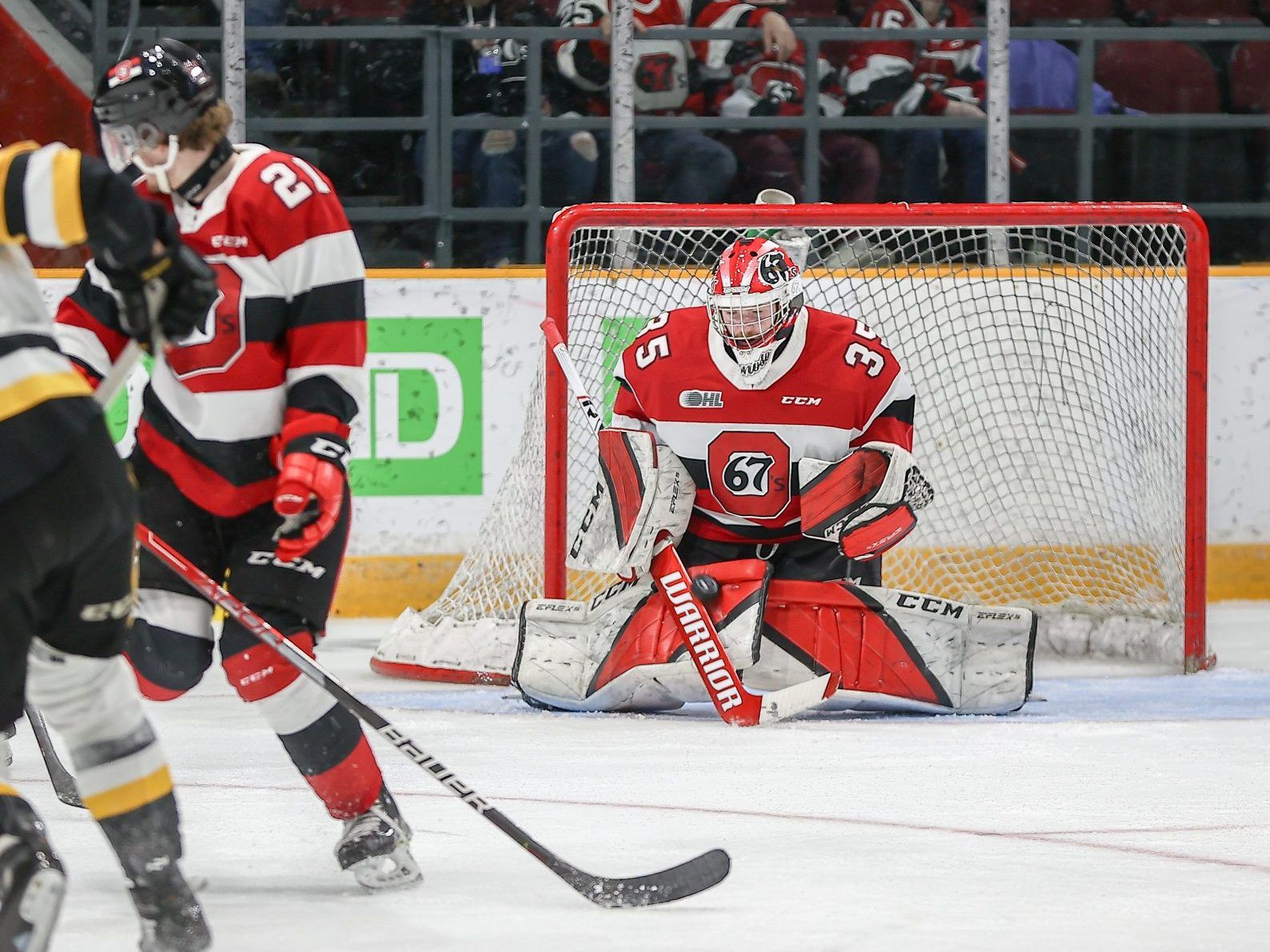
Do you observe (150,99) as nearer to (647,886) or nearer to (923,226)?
(647,886)

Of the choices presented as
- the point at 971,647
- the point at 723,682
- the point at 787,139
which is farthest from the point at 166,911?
the point at 787,139

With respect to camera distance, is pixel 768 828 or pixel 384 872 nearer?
pixel 384 872

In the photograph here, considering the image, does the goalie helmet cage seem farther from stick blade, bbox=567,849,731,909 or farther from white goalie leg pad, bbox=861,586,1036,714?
stick blade, bbox=567,849,731,909

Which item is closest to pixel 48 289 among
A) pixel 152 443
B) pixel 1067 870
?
pixel 152 443

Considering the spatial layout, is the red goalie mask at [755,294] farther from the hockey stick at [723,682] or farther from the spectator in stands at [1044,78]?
the spectator in stands at [1044,78]

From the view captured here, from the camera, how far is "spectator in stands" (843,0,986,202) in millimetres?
5652

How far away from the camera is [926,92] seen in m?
5.77

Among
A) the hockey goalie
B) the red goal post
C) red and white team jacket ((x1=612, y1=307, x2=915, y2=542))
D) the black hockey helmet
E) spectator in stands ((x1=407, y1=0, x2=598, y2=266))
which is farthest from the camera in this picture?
spectator in stands ((x1=407, y1=0, x2=598, y2=266))

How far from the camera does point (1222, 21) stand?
623 centimetres

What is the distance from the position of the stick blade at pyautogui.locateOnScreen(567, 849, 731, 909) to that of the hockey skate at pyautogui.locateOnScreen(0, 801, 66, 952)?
70 cm

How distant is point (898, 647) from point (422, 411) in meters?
1.72

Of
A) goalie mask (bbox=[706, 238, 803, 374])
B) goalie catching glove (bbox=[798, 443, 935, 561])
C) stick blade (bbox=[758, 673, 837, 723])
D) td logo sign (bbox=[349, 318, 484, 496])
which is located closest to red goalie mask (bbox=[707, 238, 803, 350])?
goalie mask (bbox=[706, 238, 803, 374])

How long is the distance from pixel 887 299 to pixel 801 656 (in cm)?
140

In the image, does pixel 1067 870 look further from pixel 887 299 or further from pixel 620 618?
pixel 887 299
